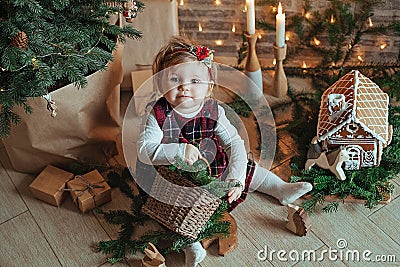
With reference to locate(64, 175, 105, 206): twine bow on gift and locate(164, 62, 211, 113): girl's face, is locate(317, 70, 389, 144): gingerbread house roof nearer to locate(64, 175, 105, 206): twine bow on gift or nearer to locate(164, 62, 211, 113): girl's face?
locate(164, 62, 211, 113): girl's face

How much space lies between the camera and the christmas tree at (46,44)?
4.50 feet

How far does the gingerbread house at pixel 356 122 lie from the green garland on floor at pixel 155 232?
35 cm

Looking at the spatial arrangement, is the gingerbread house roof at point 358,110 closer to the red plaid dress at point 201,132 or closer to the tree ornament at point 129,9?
the red plaid dress at point 201,132

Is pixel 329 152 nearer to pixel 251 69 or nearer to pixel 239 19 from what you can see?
pixel 251 69

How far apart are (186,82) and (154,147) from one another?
0.20 m

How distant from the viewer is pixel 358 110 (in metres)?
1.61

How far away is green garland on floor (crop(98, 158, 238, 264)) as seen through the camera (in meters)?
1.47

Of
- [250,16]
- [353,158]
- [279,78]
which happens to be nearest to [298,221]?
[353,158]

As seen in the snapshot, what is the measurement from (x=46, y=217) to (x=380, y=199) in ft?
3.25

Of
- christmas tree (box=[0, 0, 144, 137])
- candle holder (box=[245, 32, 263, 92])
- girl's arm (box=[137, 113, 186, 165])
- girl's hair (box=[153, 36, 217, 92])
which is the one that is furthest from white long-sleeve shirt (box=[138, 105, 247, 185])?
candle holder (box=[245, 32, 263, 92])

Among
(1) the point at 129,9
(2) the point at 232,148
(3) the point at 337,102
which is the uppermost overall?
(1) the point at 129,9

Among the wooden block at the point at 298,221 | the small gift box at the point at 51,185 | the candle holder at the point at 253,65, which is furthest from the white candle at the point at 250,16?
the small gift box at the point at 51,185

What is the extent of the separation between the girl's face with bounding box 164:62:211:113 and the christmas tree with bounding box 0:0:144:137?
183mm

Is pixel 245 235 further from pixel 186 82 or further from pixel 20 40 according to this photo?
pixel 20 40
